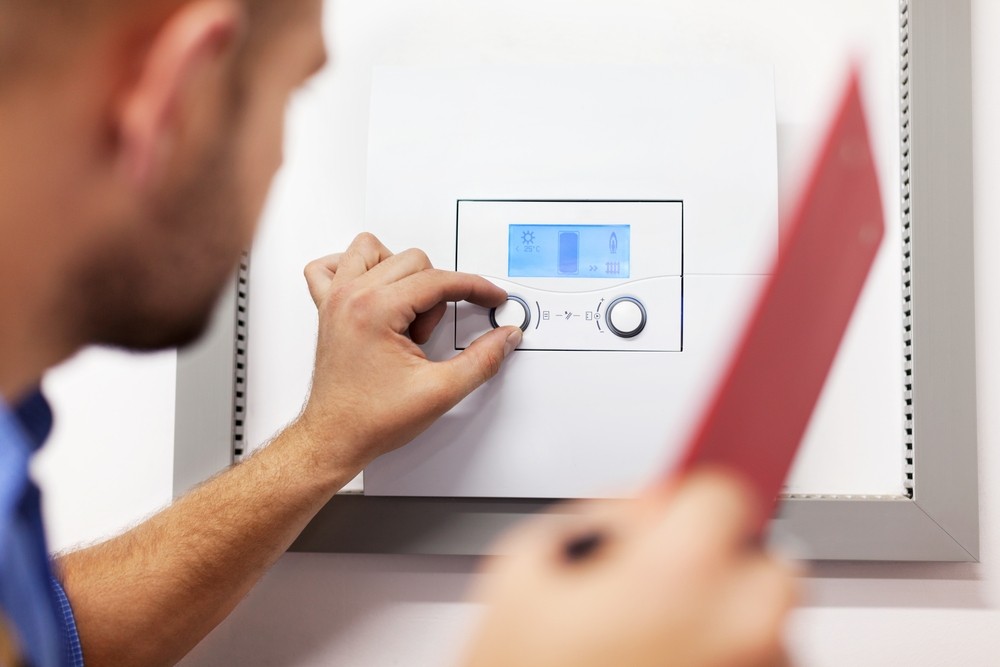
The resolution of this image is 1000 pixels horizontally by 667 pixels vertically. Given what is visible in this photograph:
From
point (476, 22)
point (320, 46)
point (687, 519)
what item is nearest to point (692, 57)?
point (476, 22)

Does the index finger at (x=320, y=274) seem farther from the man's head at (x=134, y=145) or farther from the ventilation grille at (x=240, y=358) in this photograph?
the man's head at (x=134, y=145)

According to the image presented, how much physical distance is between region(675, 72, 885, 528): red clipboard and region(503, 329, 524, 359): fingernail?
0.39 m

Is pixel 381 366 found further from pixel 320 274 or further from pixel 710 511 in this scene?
pixel 710 511

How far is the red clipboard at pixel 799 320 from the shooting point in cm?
20

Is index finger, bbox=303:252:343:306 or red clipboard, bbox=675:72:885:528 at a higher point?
index finger, bbox=303:252:343:306

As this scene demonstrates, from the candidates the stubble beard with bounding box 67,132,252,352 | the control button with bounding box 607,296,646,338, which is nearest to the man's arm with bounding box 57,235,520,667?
the control button with bounding box 607,296,646,338

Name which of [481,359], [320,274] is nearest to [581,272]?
[481,359]

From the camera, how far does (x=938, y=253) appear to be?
630mm

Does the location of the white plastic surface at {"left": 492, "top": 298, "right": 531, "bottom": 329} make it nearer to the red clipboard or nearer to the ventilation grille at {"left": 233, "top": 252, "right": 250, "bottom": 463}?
the ventilation grille at {"left": 233, "top": 252, "right": 250, "bottom": 463}

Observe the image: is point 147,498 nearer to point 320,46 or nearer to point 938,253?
point 320,46

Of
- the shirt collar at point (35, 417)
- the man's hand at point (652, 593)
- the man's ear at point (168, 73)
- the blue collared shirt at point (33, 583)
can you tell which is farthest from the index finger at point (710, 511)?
the shirt collar at point (35, 417)

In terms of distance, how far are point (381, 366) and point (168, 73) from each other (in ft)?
1.14

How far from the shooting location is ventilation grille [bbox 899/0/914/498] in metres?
0.63

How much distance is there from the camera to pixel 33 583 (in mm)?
508
